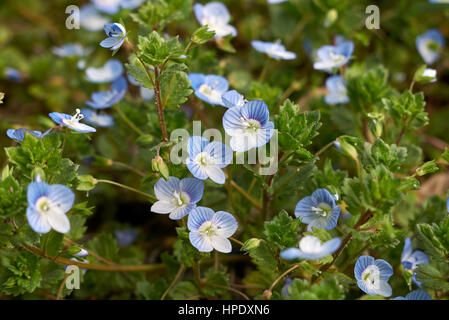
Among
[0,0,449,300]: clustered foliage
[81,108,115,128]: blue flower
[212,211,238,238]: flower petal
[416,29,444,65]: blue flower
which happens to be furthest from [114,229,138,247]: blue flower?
[416,29,444,65]: blue flower

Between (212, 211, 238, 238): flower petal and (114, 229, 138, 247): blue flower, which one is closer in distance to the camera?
(212, 211, 238, 238): flower petal

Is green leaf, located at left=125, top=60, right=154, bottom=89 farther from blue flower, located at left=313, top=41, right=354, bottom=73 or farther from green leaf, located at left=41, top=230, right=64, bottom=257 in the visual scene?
blue flower, located at left=313, top=41, right=354, bottom=73

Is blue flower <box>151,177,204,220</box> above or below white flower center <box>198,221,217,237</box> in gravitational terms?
above

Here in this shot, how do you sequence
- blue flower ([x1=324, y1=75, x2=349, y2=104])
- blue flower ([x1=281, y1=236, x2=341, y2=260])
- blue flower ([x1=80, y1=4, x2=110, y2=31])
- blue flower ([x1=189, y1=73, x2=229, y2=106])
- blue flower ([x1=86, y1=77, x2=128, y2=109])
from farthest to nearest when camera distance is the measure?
blue flower ([x1=80, y1=4, x2=110, y2=31])
blue flower ([x1=324, y1=75, x2=349, y2=104])
blue flower ([x1=86, y1=77, x2=128, y2=109])
blue flower ([x1=189, y1=73, x2=229, y2=106])
blue flower ([x1=281, y1=236, x2=341, y2=260])

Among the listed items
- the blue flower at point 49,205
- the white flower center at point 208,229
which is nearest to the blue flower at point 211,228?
the white flower center at point 208,229

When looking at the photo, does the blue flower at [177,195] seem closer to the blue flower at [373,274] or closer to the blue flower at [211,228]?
the blue flower at [211,228]

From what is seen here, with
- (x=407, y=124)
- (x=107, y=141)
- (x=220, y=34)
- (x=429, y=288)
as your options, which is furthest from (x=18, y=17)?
(x=429, y=288)
